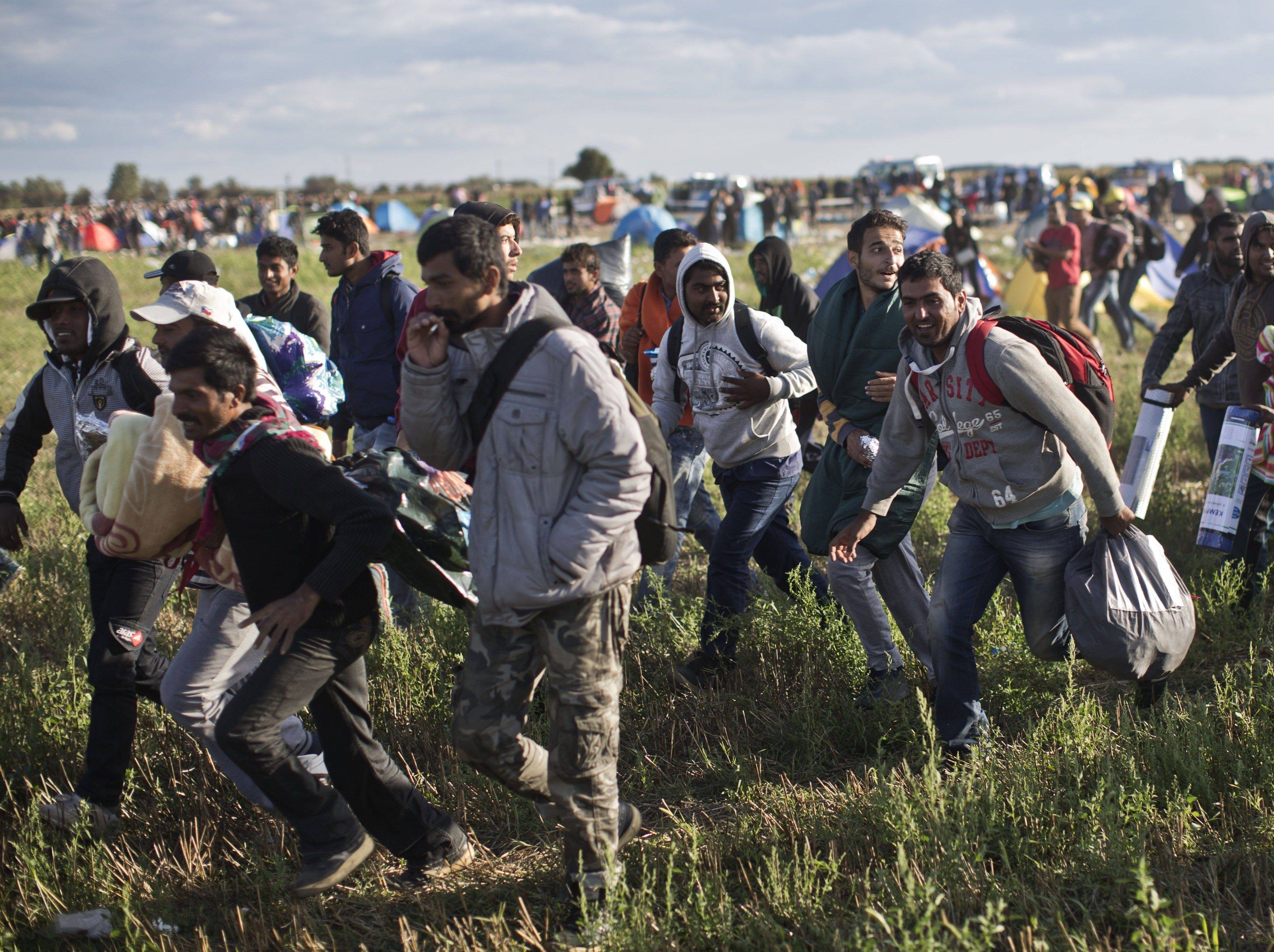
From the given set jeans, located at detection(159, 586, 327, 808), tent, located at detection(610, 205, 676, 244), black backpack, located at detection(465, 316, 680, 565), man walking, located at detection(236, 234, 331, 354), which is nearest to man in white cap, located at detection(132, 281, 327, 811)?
jeans, located at detection(159, 586, 327, 808)

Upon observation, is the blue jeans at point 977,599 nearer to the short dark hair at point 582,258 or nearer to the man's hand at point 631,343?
the man's hand at point 631,343

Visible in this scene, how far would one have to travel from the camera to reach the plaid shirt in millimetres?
6191

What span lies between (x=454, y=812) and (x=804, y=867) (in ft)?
4.22

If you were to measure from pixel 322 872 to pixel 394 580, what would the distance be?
2.67m

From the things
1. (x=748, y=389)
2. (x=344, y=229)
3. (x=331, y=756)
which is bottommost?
(x=331, y=756)

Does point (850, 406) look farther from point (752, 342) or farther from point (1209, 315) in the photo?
point (1209, 315)

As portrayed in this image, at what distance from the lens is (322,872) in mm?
3154

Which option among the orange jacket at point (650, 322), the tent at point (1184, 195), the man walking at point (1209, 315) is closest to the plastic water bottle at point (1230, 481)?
the man walking at point (1209, 315)

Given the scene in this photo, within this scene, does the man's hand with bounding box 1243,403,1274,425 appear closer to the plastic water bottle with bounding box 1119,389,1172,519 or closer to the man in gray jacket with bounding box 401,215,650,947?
the plastic water bottle with bounding box 1119,389,1172,519

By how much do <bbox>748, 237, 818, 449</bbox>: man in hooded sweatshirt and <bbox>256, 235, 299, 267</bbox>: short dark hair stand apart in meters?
2.57

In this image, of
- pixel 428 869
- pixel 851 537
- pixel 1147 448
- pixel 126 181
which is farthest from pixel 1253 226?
pixel 126 181

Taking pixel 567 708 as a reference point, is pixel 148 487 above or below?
above

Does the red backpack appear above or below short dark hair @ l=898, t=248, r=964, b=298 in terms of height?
below

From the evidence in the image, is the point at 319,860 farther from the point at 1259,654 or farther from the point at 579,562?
the point at 1259,654
